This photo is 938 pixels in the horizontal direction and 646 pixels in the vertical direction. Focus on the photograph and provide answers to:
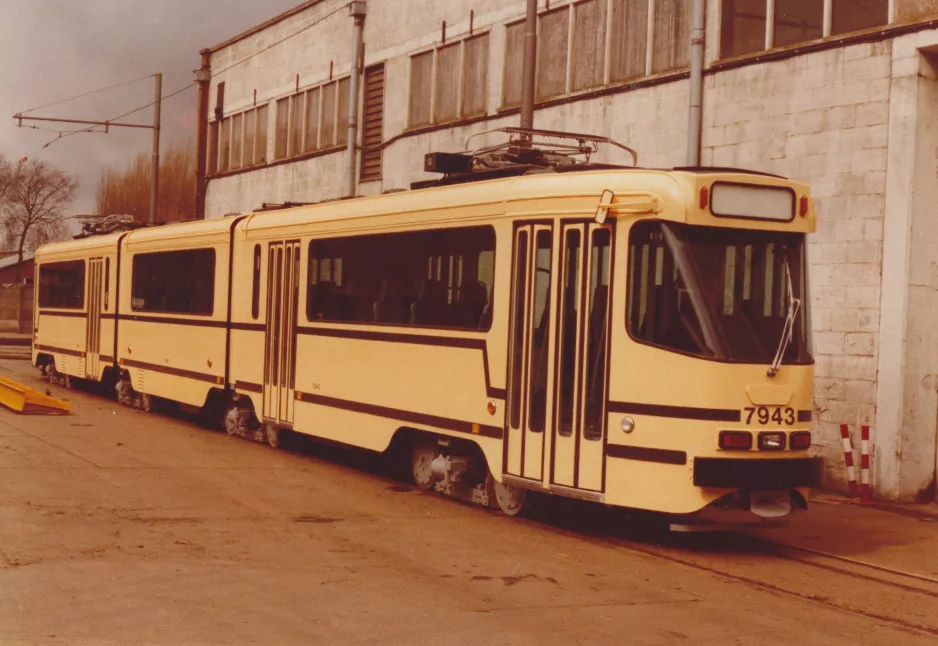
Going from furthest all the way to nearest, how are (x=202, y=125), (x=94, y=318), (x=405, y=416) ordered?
(x=202, y=125) → (x=94, y=318) → (x=405, y=416)

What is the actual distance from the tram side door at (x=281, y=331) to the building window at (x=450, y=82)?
845 centimetres

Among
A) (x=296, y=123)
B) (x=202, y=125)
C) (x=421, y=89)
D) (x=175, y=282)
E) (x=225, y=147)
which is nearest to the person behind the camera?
(x=175, y=282)

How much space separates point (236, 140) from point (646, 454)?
26.9m

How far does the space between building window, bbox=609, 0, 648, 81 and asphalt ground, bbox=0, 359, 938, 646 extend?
8047 millimetres

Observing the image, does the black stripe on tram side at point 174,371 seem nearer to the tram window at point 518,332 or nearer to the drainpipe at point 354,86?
the drainpipe at point 354,86

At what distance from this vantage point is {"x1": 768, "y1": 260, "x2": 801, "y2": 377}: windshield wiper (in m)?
9.99

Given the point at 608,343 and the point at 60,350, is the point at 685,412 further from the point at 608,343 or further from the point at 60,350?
the point at 60,350

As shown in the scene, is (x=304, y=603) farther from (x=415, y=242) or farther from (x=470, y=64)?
(x=470, y=64)

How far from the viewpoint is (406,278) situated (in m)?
12.7

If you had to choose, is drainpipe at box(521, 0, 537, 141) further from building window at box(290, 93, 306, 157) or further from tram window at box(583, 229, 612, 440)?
building window at box(290, 93, 306, 157)

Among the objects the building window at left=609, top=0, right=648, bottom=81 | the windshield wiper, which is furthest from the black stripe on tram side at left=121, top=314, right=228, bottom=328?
the windshield wiper

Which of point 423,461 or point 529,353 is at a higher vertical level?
point 529,353

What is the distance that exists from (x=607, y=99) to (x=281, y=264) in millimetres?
6272

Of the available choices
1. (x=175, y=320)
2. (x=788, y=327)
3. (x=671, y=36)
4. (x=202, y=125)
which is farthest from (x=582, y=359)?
(x=202, y=125)
